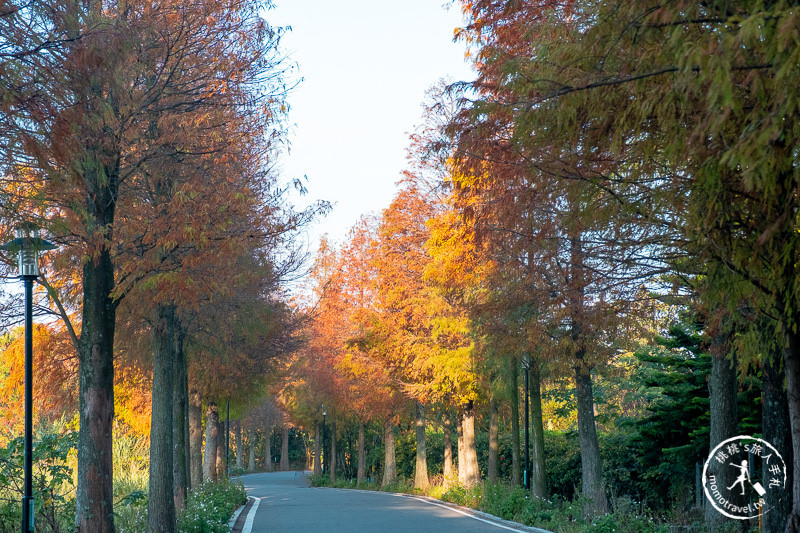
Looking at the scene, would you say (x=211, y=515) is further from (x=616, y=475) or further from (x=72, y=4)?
(x=616, y=475)

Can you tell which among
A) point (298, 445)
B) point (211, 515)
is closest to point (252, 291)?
point (211, 515)

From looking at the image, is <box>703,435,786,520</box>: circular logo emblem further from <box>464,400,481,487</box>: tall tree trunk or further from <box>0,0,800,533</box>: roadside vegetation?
<box>464,400,481,487</box>: tall tree trunk

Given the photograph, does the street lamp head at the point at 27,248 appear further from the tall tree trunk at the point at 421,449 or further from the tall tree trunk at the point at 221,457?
the tall tree trunk at the point at 421,449

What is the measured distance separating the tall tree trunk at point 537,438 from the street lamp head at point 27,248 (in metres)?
14.2

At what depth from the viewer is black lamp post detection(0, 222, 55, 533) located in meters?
9.29

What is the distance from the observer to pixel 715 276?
7008mm

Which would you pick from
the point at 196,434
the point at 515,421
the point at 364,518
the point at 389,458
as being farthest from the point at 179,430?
the point at 389,458

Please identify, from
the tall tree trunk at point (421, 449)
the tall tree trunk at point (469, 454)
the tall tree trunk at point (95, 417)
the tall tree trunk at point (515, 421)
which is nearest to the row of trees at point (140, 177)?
the tall tree trunk at point (95, 417)

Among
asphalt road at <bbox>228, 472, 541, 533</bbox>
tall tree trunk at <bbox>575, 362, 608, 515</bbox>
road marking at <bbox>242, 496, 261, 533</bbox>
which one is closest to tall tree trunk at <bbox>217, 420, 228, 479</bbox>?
asphalt road at <bbox>228, 472, 541, 533</bbox>

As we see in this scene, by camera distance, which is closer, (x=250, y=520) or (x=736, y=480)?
(x=736, y=480)

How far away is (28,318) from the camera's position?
9984 mm

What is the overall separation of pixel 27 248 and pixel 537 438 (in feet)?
49.2

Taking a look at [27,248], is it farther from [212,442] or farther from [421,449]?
[421,449]

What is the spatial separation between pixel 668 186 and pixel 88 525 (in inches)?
324
